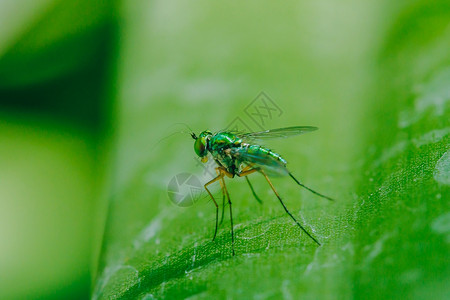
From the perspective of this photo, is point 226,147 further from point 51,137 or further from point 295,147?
point 51,137

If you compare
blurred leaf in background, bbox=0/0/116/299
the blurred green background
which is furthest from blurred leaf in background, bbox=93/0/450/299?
blurred leaf in background, bbox=0/0/116/299

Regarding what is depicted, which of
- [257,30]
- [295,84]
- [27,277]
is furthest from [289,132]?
[27,277]

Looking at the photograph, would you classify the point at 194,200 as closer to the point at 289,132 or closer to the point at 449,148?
the point at 289,132

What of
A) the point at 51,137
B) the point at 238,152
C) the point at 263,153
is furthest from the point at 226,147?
the point at 51,137

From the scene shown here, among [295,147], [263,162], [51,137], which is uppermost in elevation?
[51,137]

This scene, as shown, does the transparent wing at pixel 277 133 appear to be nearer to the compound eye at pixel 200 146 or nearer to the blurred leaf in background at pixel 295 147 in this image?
the blurred leaf in background at pixel 295 147

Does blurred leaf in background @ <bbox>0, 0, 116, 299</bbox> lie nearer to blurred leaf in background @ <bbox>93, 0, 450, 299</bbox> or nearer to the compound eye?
blurred leaf in background @ <bbox>93, 0, 450, 299</bbox>

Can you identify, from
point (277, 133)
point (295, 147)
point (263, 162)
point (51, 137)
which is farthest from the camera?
point (51, 137)
